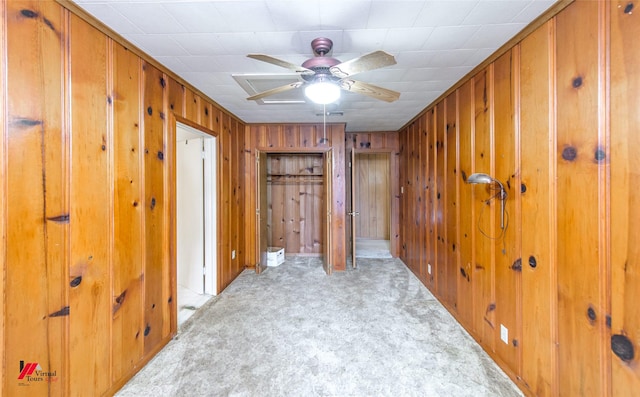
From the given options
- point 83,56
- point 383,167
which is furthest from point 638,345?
point 383,167

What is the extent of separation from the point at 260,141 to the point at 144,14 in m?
2.73

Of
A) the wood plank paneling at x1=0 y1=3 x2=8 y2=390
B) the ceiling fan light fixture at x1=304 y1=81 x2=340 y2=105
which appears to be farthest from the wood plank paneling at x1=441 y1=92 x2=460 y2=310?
the wood plank paneling at x1=0 y1=3 x2=8 y2=390

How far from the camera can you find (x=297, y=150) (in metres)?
4.20

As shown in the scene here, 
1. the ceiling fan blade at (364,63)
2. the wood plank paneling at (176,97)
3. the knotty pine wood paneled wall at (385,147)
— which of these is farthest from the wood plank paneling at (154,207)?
the knotty pine wood paneled wall at (385,147)

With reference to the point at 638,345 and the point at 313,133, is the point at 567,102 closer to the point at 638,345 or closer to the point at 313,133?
the point at 638,345

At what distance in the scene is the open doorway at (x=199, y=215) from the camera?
10.7ft

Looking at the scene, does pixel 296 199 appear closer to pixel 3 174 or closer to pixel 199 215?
pixel 199 215

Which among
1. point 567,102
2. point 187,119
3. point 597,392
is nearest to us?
point 597,392

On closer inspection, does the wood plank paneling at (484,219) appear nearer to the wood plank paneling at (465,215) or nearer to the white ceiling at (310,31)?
the wood plank paneling at (465,215)

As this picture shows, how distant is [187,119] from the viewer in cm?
261

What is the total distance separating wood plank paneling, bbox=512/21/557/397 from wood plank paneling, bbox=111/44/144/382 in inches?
111

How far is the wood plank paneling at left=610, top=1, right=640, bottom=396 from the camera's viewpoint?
1.10 m

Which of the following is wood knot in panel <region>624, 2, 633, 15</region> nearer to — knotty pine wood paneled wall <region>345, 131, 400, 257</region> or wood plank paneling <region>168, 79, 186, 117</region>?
wood plank paneling <region>168, 79, 186, 117</region>

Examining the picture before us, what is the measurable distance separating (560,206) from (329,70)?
1591 mm
